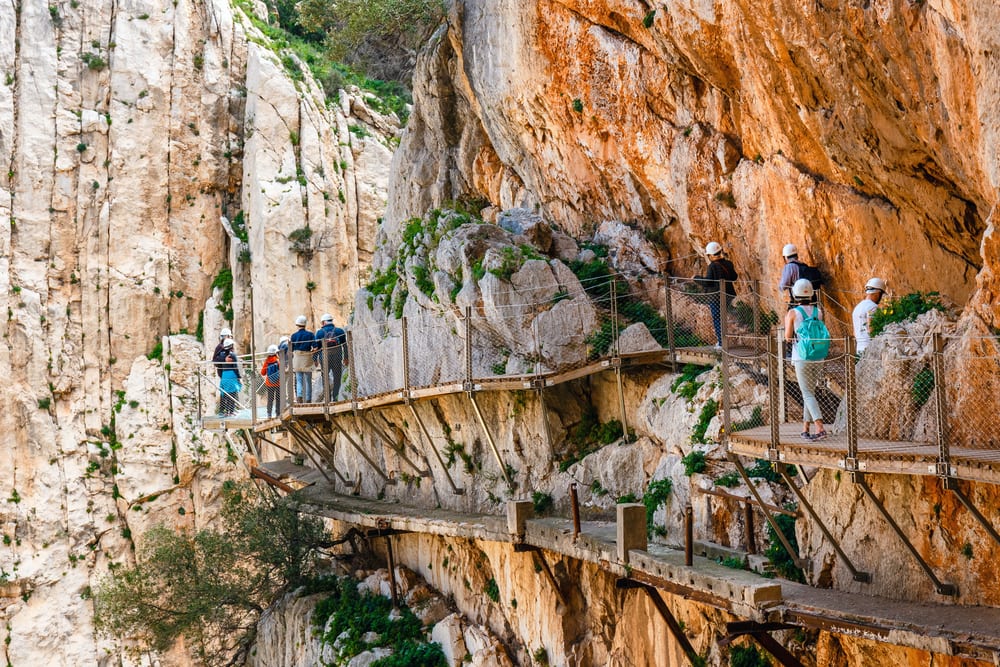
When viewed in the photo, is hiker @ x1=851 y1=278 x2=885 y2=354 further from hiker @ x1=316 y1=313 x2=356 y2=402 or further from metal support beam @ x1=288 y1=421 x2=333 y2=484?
metal support beam @ x1=288 y1=421 x2=333 y2=484

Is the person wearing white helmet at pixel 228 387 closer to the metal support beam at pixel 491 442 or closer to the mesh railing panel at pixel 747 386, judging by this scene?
the metal support beam at pixel 491 442

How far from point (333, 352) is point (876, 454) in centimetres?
1461

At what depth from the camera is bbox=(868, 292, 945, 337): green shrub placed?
1301cm

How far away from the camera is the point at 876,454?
35.2 ft

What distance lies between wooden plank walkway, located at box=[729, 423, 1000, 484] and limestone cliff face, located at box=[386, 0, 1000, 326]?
56.7 inches

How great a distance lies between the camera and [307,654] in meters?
23.3

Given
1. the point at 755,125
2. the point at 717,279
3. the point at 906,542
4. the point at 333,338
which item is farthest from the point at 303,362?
the point at 906,542

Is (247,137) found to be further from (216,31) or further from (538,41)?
(538,41)

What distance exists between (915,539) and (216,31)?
34.7 m

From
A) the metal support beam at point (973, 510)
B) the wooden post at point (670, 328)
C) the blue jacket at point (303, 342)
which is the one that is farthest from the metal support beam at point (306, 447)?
the metal support beam at point (973, 510)

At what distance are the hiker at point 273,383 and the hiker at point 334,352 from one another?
1693mm

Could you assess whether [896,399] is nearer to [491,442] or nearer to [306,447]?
[491,442]

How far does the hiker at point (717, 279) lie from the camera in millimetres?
17188

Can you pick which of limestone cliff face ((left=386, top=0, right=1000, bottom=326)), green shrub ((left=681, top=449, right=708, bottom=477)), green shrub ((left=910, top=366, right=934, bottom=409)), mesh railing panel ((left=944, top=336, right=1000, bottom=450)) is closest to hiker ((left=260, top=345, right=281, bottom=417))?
limestone cliff face ((left=386, top=0, right=1000, bottom=326))
